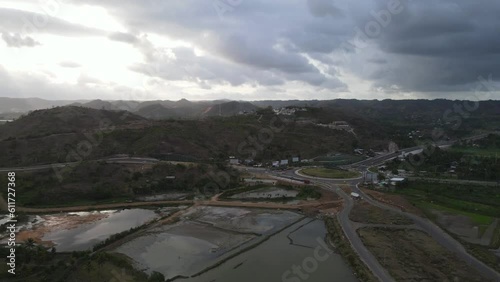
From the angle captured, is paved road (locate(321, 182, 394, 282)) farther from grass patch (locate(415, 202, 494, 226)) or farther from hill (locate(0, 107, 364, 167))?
hill (locate(0, 107, 364, 167))

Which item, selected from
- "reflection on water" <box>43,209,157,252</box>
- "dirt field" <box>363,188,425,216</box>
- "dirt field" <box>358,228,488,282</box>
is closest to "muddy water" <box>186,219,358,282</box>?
"dirt field" <box>358,228,488,282</box>

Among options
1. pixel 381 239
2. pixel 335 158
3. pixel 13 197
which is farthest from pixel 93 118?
pixel 381 239

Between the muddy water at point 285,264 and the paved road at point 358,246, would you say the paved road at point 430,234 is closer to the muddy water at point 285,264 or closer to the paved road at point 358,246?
the paved road at point 358,246

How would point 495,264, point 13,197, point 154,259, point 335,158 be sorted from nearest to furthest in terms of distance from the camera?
point 495,264 → point 154,259 → point 13,197 → point 335,158

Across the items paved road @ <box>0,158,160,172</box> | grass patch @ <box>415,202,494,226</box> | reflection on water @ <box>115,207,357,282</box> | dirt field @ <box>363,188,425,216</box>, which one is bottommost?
reflection on water @ <box>115,207,357,282</box>

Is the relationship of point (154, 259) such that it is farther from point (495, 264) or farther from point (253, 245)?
point (495, 264)

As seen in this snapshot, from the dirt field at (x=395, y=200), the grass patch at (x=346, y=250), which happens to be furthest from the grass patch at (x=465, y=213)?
the grass patch at (x=346, y=250)

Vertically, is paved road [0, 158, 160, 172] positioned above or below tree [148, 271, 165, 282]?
above
